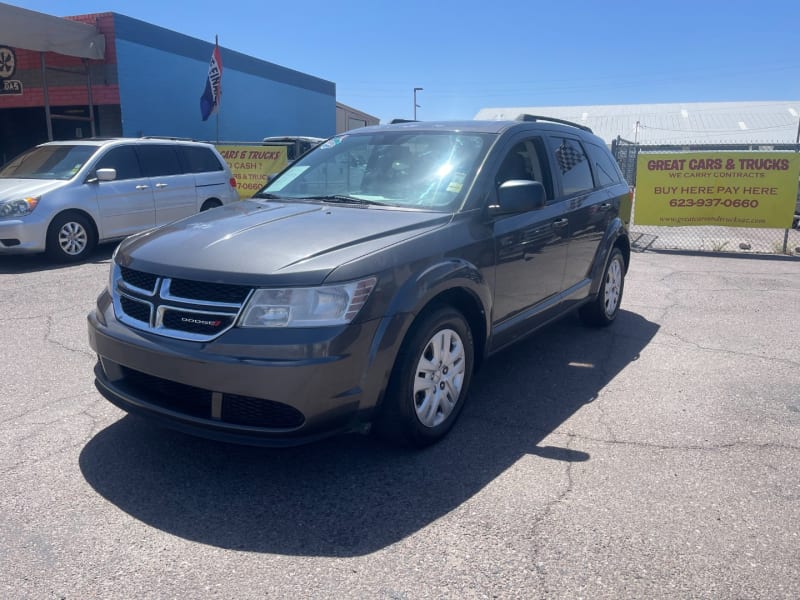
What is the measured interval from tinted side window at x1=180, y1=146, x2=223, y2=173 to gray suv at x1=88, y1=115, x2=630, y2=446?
6.43 m

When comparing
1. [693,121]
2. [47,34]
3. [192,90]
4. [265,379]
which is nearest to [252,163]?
[47,34]

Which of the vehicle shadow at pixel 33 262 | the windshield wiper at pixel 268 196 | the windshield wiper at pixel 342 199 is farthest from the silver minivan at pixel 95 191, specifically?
the windshield wiper at pixel 342 199

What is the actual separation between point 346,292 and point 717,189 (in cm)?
1038

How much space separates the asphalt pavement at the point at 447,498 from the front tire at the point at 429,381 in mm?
164

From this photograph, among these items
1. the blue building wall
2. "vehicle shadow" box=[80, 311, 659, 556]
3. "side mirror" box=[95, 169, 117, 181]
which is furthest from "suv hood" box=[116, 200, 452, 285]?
the blue building wall

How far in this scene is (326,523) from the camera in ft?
9.64

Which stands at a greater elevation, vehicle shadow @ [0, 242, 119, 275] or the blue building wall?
the blue building wall

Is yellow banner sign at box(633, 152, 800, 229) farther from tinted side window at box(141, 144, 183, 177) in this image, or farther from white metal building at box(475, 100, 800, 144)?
white metal building at box(475, 100, 800, 144)

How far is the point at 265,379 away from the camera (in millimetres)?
2895

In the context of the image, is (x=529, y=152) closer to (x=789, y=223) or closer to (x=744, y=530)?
(x=744, y=530)

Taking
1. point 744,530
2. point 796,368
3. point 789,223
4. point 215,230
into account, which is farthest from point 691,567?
point 789,223

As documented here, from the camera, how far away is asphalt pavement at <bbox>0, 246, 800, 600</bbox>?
256cm

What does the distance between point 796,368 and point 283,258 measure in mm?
4339

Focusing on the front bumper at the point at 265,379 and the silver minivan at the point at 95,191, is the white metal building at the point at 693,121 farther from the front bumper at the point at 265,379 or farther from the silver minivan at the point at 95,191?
the front bumper at the point at 265,379
